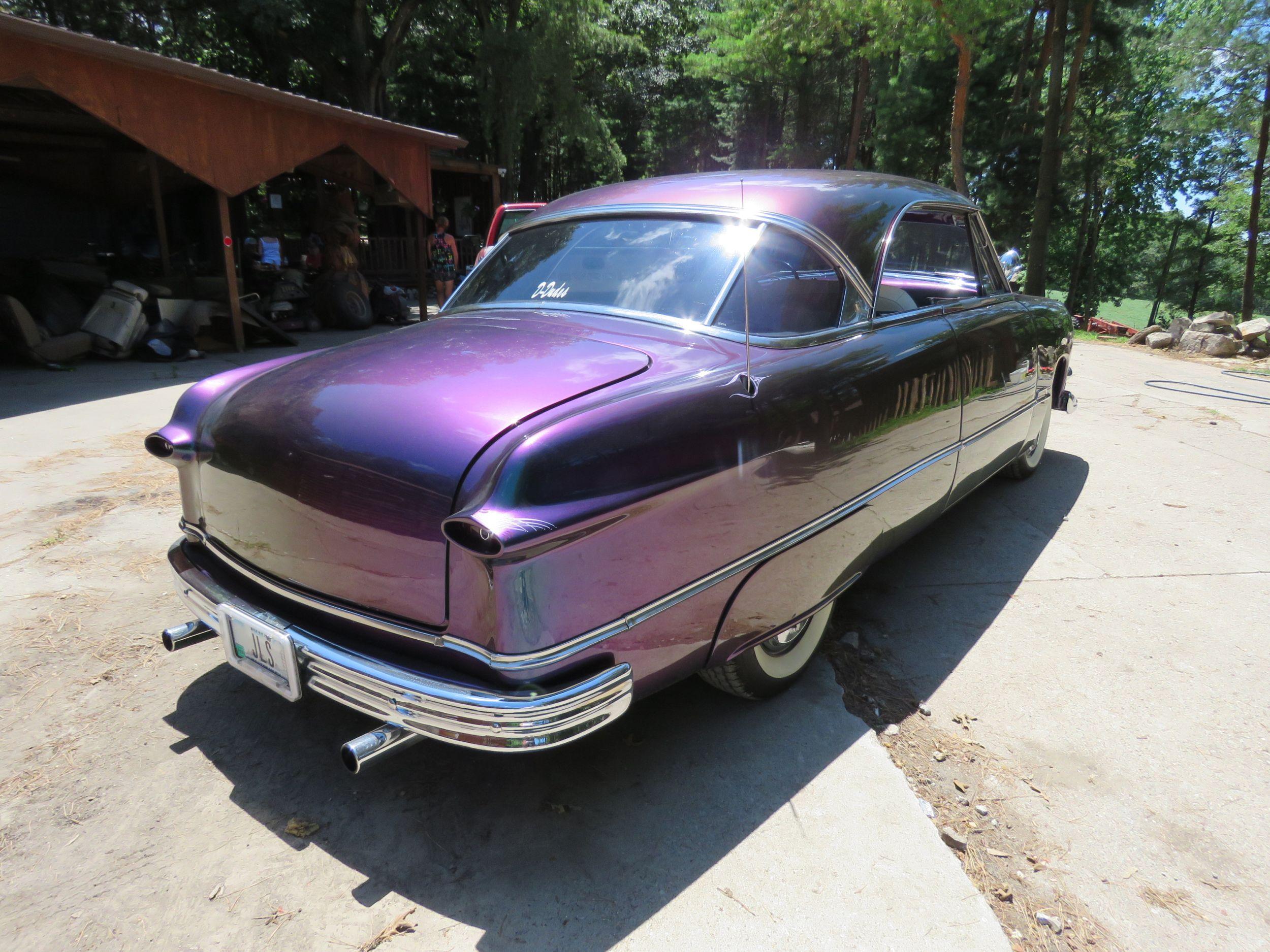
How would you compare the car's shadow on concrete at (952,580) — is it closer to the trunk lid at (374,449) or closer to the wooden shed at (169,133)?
the trunk lid at (374,449)

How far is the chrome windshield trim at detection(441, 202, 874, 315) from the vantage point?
2.63 m

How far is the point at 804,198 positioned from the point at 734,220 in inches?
13.6

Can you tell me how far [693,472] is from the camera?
191 centimetres

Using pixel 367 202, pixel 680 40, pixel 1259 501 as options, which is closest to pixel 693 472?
pixel 1259 501

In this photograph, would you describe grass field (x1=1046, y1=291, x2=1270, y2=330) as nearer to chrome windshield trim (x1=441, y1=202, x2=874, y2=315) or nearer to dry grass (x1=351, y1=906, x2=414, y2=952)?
chrome windshield trim (x1=441, y1=202, x2=874, y2=315)

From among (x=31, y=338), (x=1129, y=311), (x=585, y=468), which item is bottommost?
(x=1129, y=311)

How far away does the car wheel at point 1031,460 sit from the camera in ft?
15.8

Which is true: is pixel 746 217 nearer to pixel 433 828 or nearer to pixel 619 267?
pixel 619 267

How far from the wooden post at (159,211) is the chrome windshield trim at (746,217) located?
10997 millimetres

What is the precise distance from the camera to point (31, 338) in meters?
8.01

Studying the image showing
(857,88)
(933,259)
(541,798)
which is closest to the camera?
(541,798)

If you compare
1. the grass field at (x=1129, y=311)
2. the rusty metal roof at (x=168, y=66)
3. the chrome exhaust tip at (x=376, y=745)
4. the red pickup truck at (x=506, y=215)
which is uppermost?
the rusty metal roof at (x=168, y=66)

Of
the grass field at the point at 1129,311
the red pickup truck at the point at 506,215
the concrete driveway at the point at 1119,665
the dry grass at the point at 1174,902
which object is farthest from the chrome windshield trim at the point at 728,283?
the grass field at the point at 1129,311

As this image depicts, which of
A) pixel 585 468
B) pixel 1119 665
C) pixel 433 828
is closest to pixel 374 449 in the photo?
pixel 585 468
